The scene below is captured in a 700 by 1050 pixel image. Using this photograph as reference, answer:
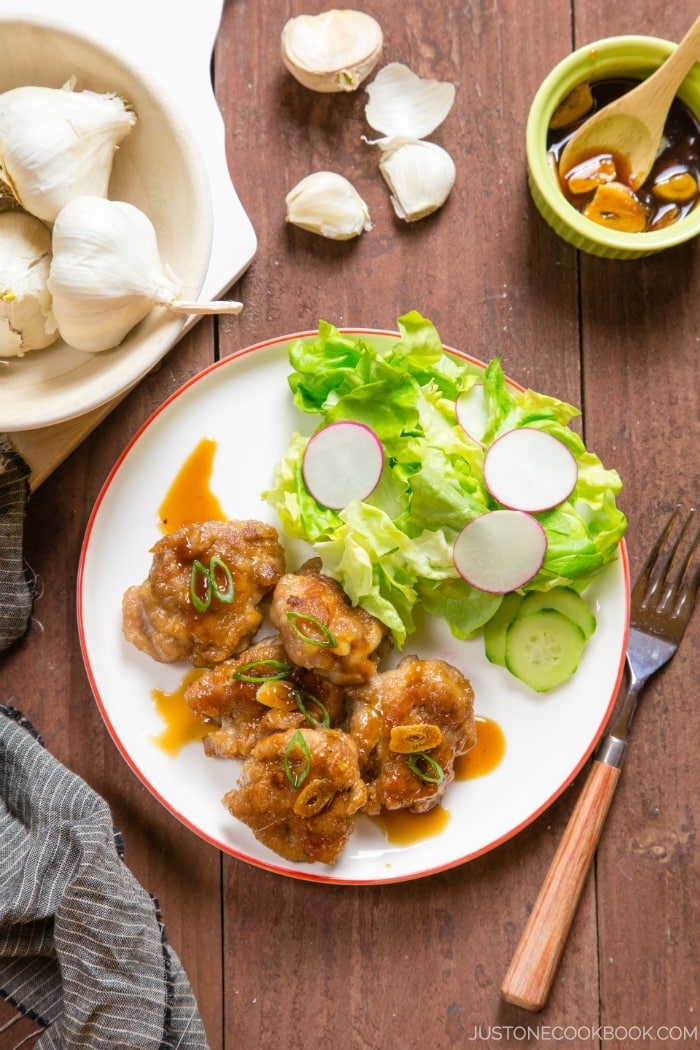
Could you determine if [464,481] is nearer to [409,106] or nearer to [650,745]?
[650,745]

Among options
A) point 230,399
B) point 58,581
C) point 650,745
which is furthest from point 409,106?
point 650,745

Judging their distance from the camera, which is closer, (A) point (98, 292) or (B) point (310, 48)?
(A) point (98, 292)

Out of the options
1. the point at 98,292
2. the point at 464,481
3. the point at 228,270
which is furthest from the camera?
the point at 228,270

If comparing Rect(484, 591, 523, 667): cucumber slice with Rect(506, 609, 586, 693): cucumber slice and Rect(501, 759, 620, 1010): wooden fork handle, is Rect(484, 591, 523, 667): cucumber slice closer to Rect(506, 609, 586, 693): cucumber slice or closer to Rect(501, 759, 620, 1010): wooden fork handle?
Rect(506, 609, 586, 693): cucumber slice

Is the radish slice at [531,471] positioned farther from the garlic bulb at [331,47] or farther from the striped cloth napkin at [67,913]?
the striped cloth napkin at [67,913]

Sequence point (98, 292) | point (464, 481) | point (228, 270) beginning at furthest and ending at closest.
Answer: point (228, 270), point (464, 481), point (98, 292)

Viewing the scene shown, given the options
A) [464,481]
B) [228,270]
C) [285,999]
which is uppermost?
[228,270]
